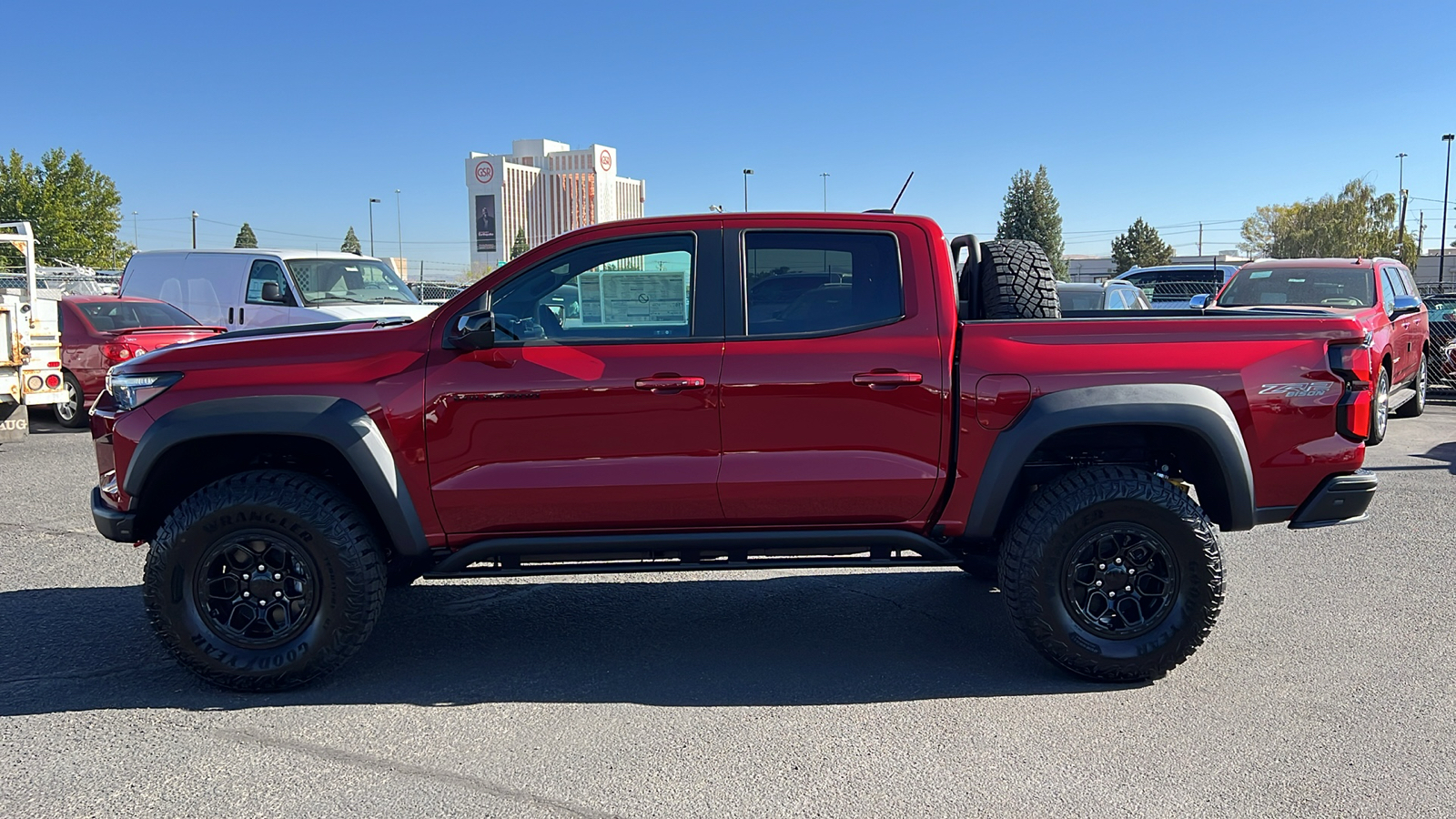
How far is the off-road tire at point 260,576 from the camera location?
4.30 meters

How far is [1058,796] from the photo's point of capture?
136 inches

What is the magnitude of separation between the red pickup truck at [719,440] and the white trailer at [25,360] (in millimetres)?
7684

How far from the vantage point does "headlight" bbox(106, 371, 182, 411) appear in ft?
14.4

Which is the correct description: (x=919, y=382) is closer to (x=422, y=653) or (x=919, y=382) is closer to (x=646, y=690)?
(x=646, y=690)

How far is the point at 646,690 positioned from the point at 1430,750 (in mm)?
2708

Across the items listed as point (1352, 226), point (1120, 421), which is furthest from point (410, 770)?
point (1352, 226)

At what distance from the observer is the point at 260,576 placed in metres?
4.40

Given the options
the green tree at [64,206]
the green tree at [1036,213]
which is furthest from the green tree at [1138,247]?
the green tree at [64,206]

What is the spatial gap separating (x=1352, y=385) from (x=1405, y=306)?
799 cm

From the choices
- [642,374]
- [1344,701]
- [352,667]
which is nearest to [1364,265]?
[1344,701]

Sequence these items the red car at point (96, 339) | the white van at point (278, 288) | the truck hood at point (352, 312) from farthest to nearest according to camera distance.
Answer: the white van at point (278, 288) < the truck hood at point (352, 312) < the red car at point (96, 339)

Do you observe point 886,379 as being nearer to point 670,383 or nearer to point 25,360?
point 670,383

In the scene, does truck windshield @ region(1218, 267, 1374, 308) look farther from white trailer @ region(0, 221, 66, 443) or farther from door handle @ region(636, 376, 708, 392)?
white trailer @ region(0, 221, 66, 443)

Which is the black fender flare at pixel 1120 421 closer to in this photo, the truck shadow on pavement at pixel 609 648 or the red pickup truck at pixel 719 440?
the red pickup truck at pixel 719 440
